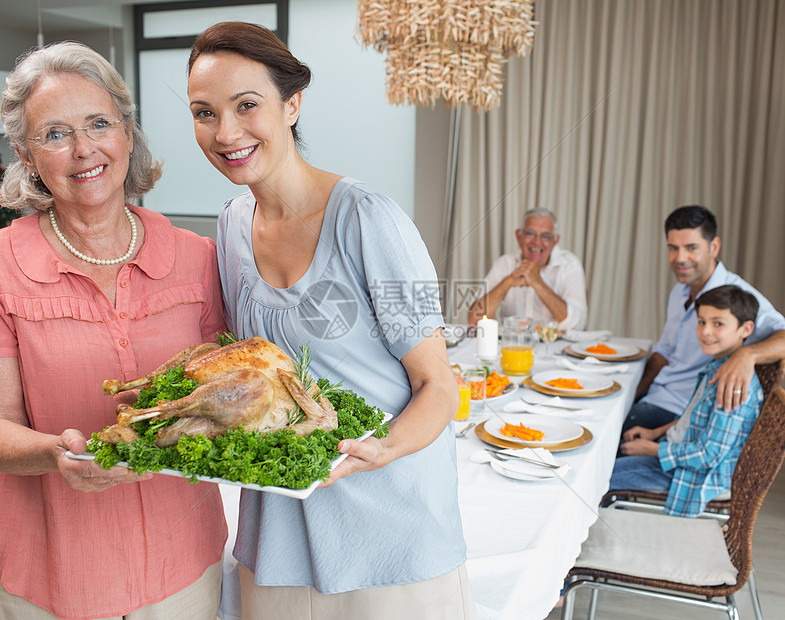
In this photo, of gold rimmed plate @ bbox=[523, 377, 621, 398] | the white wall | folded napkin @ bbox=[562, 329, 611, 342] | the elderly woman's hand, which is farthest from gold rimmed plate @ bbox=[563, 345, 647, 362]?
the white wall

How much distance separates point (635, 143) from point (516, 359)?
2380 mm

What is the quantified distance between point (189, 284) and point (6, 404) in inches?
13.1

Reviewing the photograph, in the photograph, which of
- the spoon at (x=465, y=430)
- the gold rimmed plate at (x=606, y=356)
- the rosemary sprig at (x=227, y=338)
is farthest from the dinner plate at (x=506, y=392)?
the rosemary sprig at (x=227, y=338)

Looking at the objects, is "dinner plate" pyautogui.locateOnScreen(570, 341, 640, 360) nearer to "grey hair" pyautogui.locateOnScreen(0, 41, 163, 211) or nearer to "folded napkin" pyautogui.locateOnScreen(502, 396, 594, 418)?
"folded napkin" pyautogui.locateOnScreen(502, 396, 594, 418)

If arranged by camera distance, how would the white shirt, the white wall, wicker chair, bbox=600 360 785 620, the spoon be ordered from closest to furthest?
1. the spoon
2. wicker chair, bbox=600 360 785 620
3. the white shirt
4. the white wall

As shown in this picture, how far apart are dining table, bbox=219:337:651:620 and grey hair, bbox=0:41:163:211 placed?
754 mm

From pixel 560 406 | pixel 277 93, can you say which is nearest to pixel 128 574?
pixel 277 93

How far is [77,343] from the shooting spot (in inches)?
42.4

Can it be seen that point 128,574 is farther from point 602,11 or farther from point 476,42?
point 602,11

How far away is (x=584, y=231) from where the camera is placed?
4.64 m

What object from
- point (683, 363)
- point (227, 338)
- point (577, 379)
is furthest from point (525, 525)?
point (683, 363)

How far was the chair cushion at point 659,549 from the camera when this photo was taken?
1.83 metres

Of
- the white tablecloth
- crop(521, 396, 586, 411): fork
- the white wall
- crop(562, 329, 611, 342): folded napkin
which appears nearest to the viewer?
the white tablecloth

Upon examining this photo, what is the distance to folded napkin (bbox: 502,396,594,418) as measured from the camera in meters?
2.17
